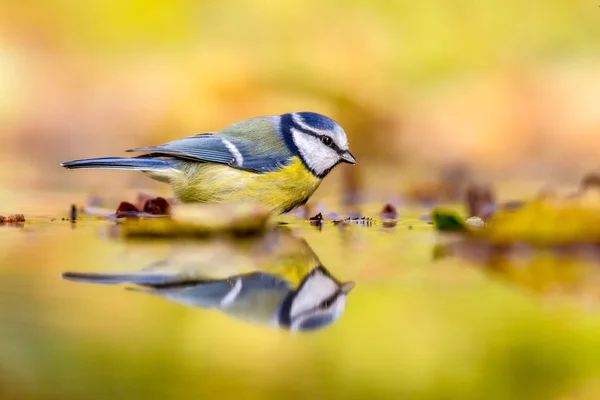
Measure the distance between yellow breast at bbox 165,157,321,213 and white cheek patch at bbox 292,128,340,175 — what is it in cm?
3

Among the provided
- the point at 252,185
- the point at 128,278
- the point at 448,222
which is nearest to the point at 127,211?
the point at 252,185

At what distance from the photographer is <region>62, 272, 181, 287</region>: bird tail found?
124cm

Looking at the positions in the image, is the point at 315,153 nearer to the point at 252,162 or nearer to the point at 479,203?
the point at 252,162

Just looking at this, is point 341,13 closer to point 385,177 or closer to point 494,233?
point 385,177

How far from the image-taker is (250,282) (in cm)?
125

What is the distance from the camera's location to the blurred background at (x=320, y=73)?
4.70 metres

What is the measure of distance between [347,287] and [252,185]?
1.00 metres

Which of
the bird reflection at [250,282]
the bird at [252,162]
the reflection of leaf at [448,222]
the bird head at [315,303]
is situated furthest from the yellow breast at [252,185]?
the bird head at [315,303]

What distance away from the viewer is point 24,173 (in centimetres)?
384

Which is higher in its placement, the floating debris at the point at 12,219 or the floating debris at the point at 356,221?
the floating debris at the point at 12,219

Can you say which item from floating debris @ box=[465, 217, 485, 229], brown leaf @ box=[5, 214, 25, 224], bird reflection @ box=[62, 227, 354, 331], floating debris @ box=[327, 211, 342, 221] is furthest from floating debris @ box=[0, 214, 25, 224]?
floating debris @ box=[465, 217, 485, 229]

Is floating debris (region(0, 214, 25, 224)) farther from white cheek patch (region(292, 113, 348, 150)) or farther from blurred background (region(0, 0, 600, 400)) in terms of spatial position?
white cheek patch (region(292, 113, 348, 150))

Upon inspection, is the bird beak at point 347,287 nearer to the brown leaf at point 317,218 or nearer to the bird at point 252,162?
the bird at point 252,162

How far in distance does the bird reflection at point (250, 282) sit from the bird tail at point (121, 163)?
0.62 m
